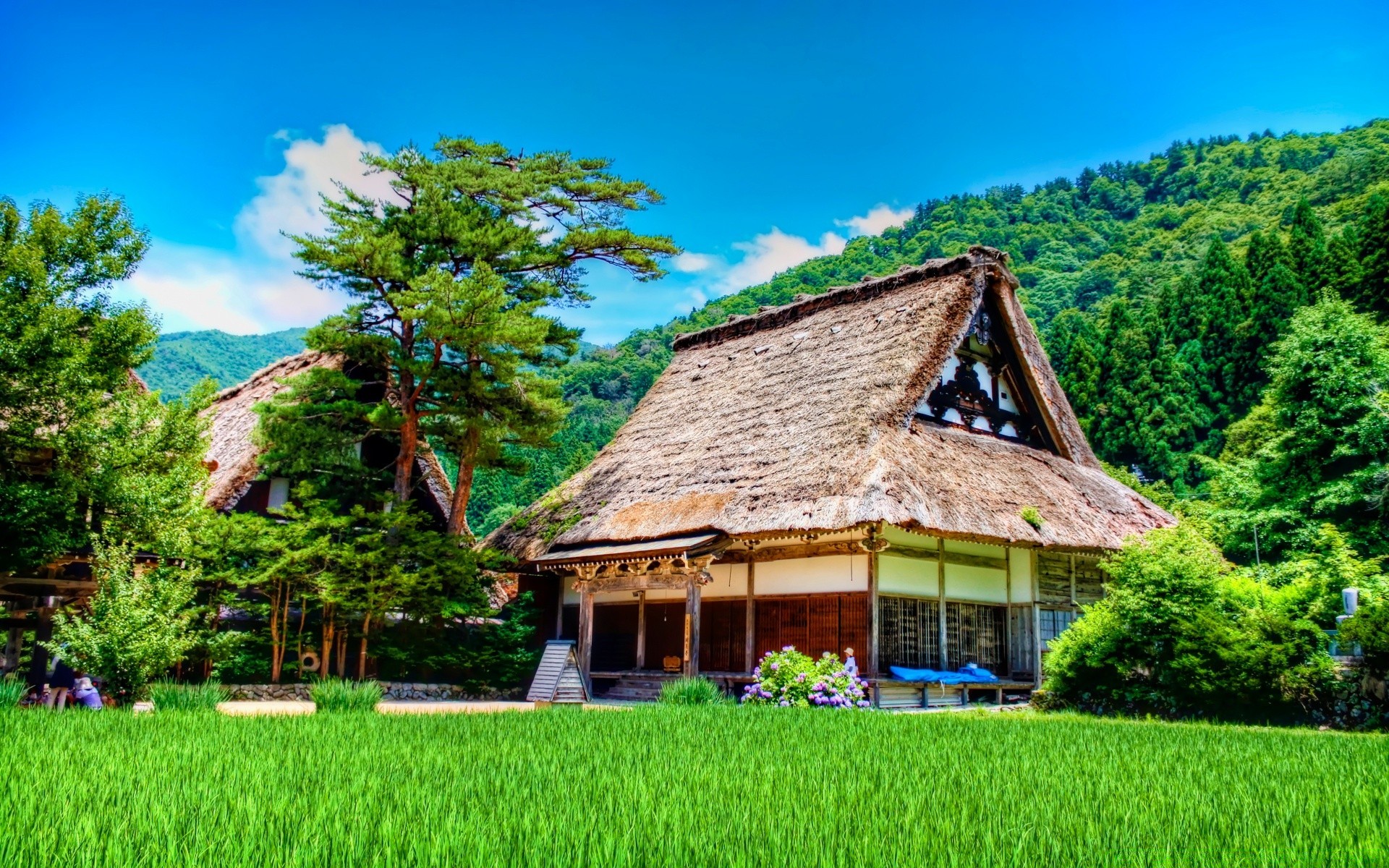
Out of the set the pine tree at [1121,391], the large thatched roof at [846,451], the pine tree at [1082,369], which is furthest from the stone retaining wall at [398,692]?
the pine tree at [1121,391]

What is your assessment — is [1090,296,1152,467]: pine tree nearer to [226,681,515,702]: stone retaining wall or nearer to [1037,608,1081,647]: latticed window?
[1037,608,1081,647]: latticed window

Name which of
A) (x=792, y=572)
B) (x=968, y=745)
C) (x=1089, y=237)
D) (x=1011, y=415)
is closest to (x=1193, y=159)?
(x=1089, y=237)

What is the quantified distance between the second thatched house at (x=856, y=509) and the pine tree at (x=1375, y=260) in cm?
1141

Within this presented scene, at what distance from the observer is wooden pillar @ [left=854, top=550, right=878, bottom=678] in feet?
38.9

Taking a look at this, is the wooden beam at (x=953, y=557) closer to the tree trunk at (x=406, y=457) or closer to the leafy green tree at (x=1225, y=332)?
the tree trunk at (x=406, y=457)

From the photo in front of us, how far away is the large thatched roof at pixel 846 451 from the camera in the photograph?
40.0ft

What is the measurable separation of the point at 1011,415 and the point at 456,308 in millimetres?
9495

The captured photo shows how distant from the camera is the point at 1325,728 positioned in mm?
9375

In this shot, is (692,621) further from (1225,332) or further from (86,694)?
(1225,332)

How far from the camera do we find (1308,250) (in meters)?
29.0

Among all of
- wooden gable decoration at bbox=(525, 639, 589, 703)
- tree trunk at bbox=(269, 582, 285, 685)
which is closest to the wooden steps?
wooden gable decoration at bbox=(525, 639, 589, 703)

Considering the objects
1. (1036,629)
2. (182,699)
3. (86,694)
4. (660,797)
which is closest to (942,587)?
(1036,629)

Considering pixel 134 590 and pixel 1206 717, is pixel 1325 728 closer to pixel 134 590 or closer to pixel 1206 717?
pixel 1206 717

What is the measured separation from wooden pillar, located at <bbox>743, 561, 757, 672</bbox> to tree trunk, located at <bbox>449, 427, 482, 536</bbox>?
15.9 feet
